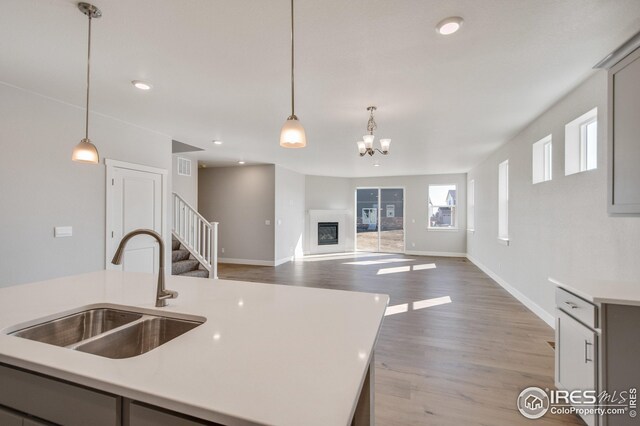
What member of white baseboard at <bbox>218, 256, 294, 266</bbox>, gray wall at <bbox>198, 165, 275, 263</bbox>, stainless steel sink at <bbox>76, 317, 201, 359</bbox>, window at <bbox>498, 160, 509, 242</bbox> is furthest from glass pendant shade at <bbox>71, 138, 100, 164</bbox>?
window at <bbox>498, 160, 509, 242</bbox>

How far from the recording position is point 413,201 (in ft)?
31.0

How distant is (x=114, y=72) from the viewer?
99.8 inches

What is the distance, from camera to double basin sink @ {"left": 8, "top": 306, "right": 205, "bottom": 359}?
123 cm

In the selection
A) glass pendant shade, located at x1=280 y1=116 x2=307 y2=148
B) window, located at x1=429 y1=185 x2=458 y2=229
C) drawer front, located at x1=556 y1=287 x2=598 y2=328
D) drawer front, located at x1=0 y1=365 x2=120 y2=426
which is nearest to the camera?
drawer front, located at x1=0 y1=365 x2=120 y2=426

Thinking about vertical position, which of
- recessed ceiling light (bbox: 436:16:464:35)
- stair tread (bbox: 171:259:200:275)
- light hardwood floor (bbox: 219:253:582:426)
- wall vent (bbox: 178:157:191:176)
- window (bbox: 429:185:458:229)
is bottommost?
light hardwood floor (bbox: 219:253:582:426)

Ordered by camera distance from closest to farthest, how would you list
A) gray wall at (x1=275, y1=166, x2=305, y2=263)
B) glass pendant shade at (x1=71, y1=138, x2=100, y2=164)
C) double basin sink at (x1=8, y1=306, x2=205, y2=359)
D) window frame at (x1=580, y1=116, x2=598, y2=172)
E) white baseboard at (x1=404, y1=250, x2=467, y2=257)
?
double basin sink at (x1=8, y1=306, x2=205, y2=359) → glass pendant shade at (x1=71, y1=138, x2=100, y2=164) → window frame at (x1=580, y1=116, x2=598, y2=172) → gray wall at (x1=275, y1=166, x2=305, y2=263) → white baseboard at (x1=404, y1=250, x2=467, y2=257)

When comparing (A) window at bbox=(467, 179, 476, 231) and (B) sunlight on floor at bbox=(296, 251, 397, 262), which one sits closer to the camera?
(A) window at bbox=(467, 179, 476, 231)

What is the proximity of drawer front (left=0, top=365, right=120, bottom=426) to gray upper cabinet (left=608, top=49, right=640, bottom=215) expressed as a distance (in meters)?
2.76

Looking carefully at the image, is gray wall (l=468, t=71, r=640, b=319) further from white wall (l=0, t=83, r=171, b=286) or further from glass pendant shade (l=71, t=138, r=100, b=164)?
white wall (l=0, t=83, r=171, b=286)

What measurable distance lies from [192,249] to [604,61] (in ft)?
19.1

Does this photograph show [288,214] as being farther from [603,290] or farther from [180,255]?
[603,290]

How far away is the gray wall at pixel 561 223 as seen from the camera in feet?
7.75

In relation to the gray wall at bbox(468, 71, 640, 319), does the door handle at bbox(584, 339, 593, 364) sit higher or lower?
lower

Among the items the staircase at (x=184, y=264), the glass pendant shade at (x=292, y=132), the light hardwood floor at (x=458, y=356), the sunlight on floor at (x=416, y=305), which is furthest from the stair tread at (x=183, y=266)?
the glass pendant shade at (x=292, y=132)
